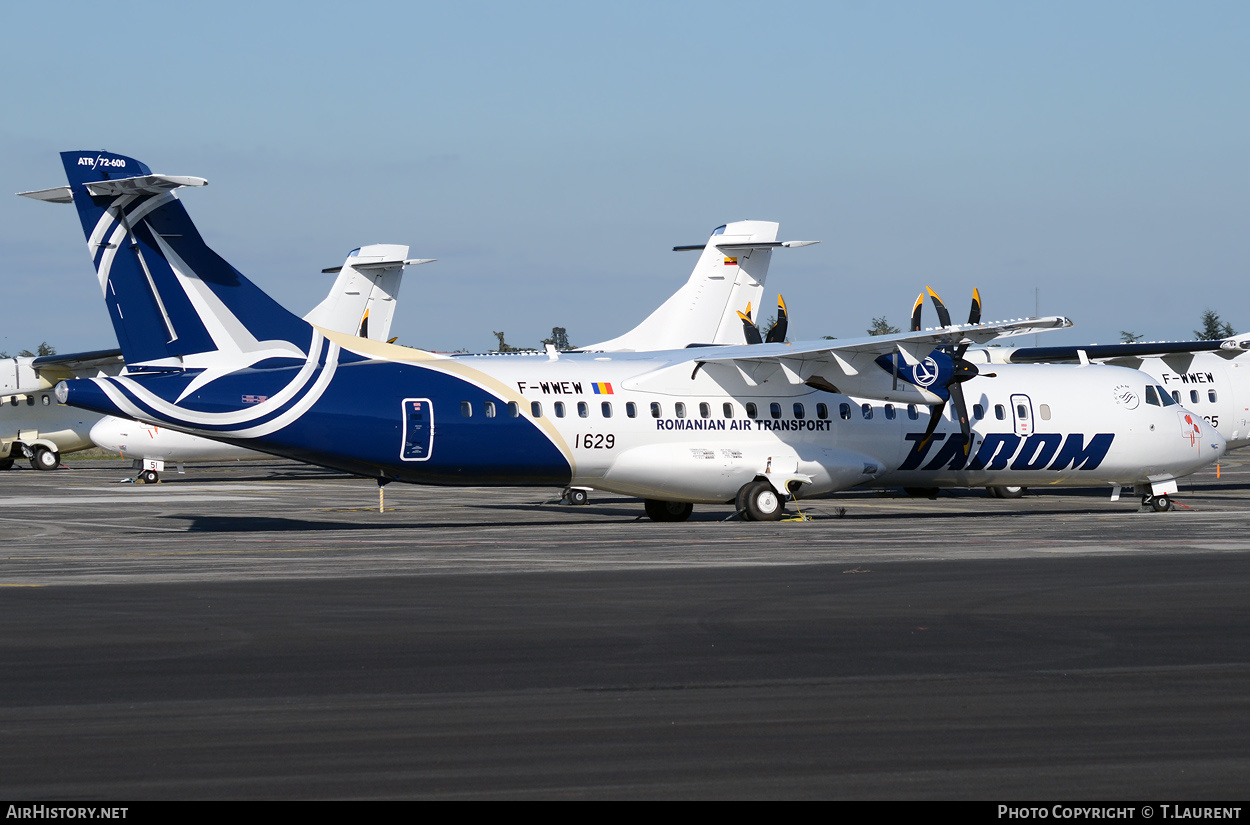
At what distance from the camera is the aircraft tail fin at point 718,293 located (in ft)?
156

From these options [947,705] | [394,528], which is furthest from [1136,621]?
[394,528]

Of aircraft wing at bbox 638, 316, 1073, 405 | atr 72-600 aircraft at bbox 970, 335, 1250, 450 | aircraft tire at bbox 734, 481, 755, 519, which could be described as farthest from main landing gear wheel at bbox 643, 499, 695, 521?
atr 72-600 aircraft at bbox 970, 335, 1250, 450

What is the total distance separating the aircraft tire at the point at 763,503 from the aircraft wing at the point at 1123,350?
40.0 feet

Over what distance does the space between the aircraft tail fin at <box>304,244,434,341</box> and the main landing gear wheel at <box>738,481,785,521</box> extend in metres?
27.7

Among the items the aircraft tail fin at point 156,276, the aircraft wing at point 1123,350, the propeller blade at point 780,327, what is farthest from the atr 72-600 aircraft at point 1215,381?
the aircraft tail fin at point 156,276

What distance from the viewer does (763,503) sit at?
26.7 metres

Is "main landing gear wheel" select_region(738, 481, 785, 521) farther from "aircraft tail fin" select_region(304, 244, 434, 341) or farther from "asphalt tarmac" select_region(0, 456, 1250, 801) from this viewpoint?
"aircraft tail fin" select_region(304, 244, 434, 341)

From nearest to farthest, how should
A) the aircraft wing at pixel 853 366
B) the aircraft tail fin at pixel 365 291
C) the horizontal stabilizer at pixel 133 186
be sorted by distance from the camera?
the horizontal stabilizer at pixel 133 186
the aircraft wing at pixel 853 366
the aircraft tail fin at pixel 365 291

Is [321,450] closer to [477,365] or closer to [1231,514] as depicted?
[477,365]

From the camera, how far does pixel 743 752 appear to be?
7707 millimetres

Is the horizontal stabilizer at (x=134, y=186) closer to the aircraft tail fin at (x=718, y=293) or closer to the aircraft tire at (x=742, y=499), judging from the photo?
the aircraft tire at (x=742, y=499)

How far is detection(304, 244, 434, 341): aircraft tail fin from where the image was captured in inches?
2029

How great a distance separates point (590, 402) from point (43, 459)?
38.1m
